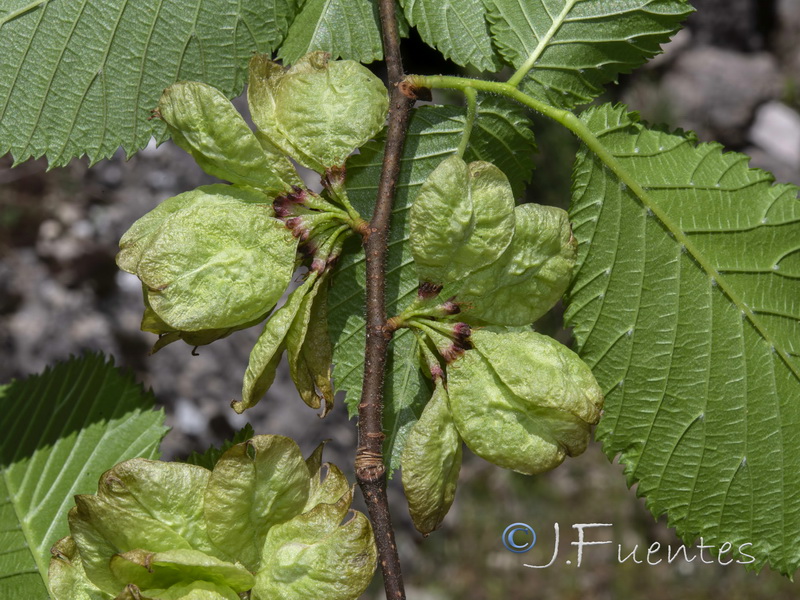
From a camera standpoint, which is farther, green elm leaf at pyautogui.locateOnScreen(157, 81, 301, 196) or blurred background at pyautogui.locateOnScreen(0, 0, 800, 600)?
blurred background at pyautogui.locateOnScreen(0, 0, 800, 600)

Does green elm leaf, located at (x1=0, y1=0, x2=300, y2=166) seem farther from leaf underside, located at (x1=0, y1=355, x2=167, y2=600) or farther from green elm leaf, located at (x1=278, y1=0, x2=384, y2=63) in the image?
leaf underside, located at (x1=0, y1=355, x2=167, y2=600)

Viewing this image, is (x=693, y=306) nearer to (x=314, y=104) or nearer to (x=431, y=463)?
(x=431, y=463)

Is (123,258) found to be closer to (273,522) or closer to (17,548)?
(273,522)

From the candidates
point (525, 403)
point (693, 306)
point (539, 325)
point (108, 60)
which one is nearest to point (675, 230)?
point (693, 306)

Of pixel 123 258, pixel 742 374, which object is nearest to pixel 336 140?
pixel 123 258

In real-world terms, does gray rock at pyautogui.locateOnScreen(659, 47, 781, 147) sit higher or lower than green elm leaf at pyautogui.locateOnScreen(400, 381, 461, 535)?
lower

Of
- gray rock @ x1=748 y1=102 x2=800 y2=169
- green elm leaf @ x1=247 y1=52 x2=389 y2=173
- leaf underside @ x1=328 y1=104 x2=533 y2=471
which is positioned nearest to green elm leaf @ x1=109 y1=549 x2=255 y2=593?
leaf underside @ x1=328 y1=104 x2=533 y2=471
